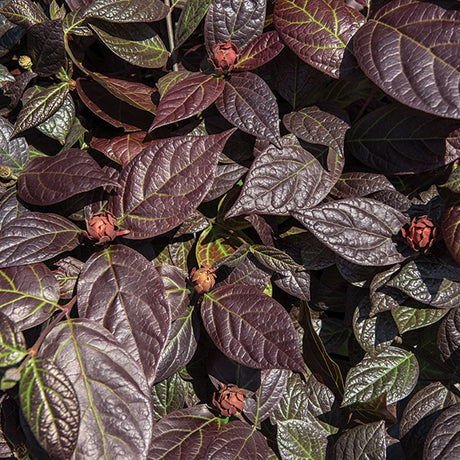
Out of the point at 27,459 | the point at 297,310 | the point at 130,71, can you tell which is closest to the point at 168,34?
the point at 130,71

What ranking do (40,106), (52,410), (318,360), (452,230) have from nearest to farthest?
(52,410) → (452,230) → (40,106) → (318,360)

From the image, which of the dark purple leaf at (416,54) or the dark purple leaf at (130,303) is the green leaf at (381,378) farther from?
the dark purple leaf at (416,54)

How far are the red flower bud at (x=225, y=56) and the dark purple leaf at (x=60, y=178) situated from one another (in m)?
0.44

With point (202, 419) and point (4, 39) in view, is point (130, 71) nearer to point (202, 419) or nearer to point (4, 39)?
point (4, 39)

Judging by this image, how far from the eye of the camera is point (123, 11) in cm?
129

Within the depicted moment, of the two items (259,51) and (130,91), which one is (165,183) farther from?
(259,51)

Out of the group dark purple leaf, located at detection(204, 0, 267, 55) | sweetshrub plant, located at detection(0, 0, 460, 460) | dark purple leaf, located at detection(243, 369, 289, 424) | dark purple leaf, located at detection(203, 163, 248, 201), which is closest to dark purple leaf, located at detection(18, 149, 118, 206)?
sweetshrub plant, located at detection(0, 0, 460, 460)

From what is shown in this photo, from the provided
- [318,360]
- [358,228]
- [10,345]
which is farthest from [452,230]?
[10,345]

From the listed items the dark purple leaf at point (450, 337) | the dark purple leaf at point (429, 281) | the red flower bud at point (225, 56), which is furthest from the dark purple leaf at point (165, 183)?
the dark purple leaf at point (450, 337)

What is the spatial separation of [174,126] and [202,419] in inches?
34.7

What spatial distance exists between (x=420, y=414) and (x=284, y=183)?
2.64 feet

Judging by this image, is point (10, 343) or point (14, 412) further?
point (14, 412)

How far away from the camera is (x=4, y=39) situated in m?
1.44

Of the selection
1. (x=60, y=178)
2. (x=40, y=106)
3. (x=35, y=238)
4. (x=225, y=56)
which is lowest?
(x=35, y=238)
